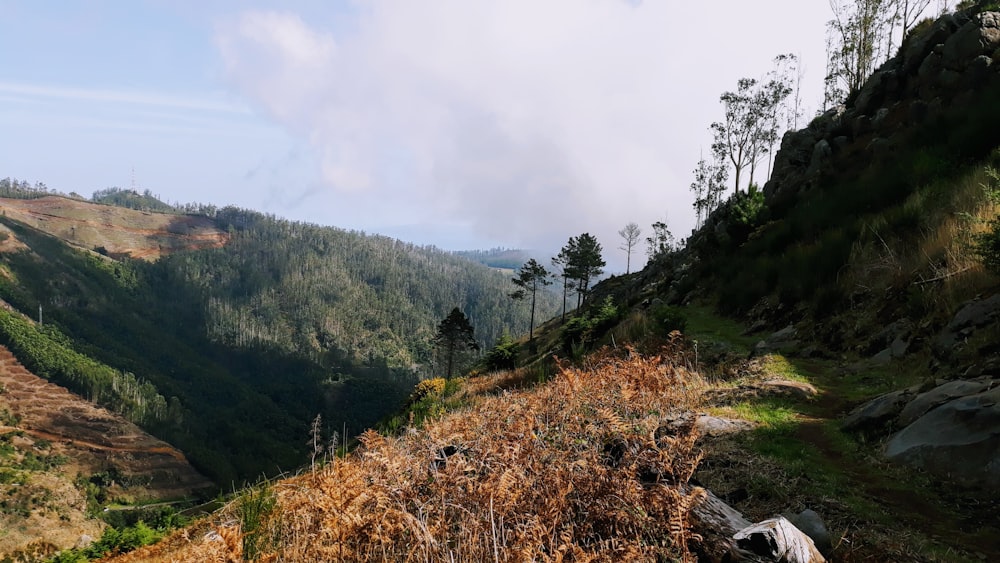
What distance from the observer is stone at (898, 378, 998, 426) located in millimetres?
4477

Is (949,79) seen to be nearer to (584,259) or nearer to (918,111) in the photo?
(918,111)

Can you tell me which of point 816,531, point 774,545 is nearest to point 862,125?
point 816,531

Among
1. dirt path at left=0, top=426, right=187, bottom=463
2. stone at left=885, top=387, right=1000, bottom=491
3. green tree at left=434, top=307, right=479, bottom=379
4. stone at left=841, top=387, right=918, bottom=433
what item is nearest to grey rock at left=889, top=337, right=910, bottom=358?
stone at left=841, top=387, right=918, bottom=433

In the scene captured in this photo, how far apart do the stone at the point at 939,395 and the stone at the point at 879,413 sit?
0.11 m

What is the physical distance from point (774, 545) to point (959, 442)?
2700 mm

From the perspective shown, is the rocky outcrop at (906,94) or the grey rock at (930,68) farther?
the grey rock at (930,68)

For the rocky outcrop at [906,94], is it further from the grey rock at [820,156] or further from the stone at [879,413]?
the stone at [879,413]

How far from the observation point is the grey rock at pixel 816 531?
3.08m

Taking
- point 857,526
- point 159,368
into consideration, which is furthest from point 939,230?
point 159,368

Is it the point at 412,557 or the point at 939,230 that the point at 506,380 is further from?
the point at 412,557

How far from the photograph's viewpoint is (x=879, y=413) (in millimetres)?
5109

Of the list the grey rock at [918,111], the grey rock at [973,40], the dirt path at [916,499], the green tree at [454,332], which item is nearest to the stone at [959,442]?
the dirt path at [916,499]

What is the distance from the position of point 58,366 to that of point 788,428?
189607 millimetres

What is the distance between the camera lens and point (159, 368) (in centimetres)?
17238
